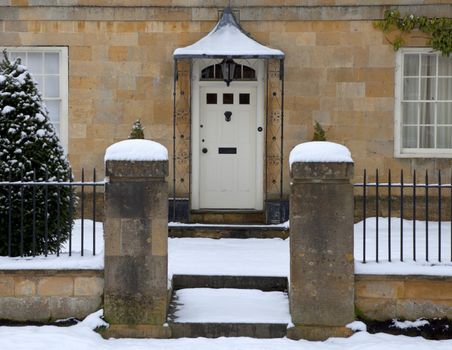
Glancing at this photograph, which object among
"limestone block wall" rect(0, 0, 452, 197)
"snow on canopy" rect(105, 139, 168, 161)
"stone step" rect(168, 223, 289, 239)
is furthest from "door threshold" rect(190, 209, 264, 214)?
"snow on canopy" rect(105, 139, 168, 161)

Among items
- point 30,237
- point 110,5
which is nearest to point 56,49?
point 110,5

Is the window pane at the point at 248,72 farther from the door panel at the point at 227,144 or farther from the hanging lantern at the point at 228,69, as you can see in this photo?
the hanging lantern at the point at 228,69

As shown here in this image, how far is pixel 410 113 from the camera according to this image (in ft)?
44.3

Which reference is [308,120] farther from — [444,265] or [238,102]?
[444,265]

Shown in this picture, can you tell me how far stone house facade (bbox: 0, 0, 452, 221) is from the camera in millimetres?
13281

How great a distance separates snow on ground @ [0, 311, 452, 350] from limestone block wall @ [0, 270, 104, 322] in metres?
0.19

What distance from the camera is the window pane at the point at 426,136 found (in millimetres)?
13516

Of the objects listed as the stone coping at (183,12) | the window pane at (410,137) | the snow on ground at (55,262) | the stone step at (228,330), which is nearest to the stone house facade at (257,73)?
the stone coping at (183,12)

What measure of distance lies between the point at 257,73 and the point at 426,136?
10.6 feet

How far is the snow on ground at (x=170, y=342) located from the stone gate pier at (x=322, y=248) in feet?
0.69

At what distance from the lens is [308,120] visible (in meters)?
13.3

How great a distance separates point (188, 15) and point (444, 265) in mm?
7396

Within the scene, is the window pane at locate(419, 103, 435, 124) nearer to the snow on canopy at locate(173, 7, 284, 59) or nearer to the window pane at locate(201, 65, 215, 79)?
the snow on canopy at locate(173, 7, 284, 59)

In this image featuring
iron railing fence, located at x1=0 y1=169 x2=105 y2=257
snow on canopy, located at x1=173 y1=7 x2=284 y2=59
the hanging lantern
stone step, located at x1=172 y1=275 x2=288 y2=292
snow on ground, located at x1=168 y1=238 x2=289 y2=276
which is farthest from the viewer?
the hanging lantern
